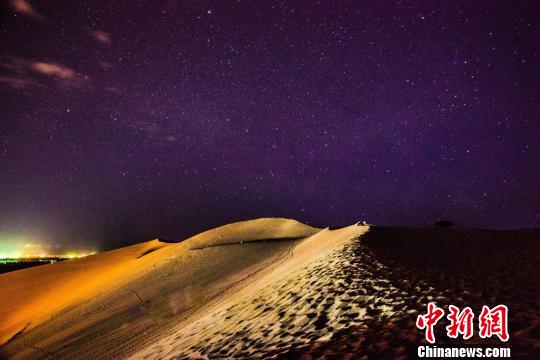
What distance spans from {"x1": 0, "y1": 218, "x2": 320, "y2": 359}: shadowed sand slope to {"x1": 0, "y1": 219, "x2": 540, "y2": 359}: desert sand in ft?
0.28

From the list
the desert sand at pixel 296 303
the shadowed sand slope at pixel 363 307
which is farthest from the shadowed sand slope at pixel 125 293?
the shadowed sand slope at pixel 363 307

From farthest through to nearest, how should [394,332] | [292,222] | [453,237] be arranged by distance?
[292,222] → [453,237] → [394,332]

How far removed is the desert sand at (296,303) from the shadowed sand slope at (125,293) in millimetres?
86

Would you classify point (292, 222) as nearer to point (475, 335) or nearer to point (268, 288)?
point (268, 288)

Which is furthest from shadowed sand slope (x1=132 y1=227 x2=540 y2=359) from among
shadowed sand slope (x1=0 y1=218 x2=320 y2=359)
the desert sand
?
shadowed sand slope (x1=0 y1=218 x2=320 y2=359)

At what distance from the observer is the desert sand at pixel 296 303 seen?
206 inches

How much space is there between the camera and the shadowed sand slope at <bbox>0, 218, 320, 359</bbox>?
10961 mm

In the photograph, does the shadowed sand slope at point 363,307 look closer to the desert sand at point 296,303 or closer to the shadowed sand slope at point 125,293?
the desert sand at point 296,303

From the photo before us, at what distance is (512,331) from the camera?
461 centimetres

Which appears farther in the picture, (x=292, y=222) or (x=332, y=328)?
(x=292, y=222)

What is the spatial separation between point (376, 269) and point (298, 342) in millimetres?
4718

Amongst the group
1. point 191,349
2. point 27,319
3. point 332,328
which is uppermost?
point 332,328

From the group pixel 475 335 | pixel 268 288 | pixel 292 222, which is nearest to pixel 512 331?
pixel 475 335

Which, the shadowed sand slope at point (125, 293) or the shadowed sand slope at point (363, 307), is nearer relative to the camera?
the shadowed sand slope at point (363, 307)
